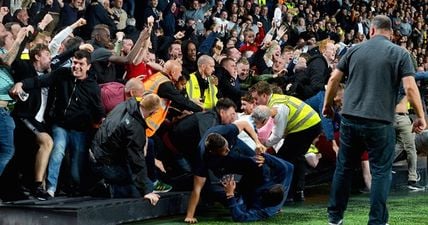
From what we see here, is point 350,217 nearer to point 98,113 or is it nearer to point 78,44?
point 98,113

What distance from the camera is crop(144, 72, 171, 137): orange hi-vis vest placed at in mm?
9219

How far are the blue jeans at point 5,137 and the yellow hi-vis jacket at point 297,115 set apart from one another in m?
3.07

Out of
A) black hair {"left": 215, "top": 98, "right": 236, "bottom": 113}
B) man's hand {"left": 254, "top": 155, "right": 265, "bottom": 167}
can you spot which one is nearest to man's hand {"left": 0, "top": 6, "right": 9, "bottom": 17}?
black hair {"left": 215, "top": 98, "right": 236, "bottom": 113}

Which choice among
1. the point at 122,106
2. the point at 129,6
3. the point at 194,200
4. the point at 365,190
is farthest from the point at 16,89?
the point at 129,6

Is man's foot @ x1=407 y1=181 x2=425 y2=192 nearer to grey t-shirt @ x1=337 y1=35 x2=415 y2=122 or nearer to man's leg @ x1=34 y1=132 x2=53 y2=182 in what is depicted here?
grey t-shirt @ x1=337 y1=35 x2=415 y2=122

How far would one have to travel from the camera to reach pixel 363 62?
281 inches

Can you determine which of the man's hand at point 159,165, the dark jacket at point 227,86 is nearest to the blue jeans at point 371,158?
the man's hand at point 159,165

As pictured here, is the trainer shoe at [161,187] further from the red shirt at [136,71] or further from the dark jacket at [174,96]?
the red shirt at [136,71]

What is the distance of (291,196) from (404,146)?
1852 mm

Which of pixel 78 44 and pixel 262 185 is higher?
pixel 78 44

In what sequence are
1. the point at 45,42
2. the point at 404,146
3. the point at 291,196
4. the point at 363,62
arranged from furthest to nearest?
the point at 404,146, the point at 291,196, the point at 45,42, the point at 363,62

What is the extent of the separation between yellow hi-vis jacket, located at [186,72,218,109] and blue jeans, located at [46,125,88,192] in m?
1.97

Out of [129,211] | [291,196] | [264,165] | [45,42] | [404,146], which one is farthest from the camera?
[404,146]

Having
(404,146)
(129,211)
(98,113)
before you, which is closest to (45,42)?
(98,113)
